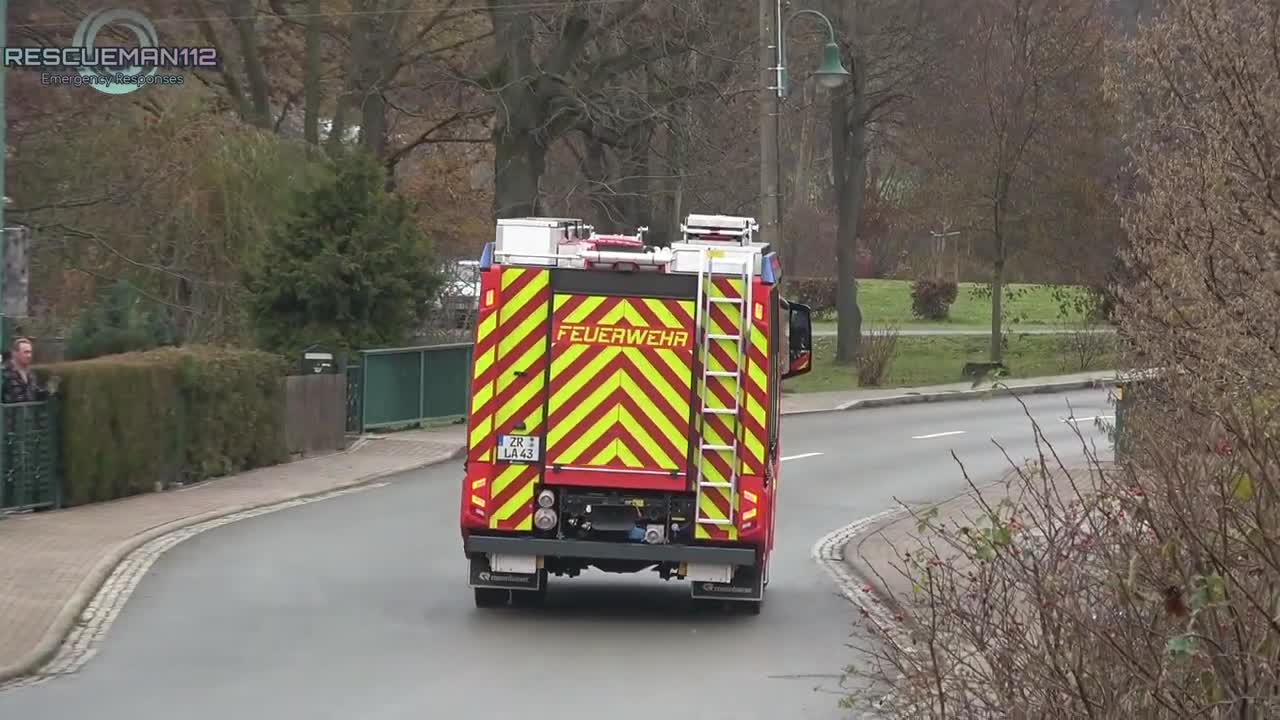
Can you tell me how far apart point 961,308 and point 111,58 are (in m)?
45.9

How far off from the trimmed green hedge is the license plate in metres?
8.01

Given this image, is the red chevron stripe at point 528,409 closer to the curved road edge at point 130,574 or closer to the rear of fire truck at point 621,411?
the rear of fire truck at point 621,411

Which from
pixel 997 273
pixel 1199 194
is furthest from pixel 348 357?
pixel 997 273

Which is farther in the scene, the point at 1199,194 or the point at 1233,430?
the point at 1199,194

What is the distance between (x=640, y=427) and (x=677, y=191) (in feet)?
88.4

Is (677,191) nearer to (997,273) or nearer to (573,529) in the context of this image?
(997,273)

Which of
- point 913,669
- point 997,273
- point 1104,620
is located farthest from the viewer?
point 997,273

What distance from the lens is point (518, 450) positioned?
14195 millimetres

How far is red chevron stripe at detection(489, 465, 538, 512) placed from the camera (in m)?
14.2

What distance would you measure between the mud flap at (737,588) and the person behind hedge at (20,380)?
8.73m

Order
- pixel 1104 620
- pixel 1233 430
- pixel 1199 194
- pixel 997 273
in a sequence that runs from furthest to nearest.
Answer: pixel 997 273 < pixel 1199 194 < pixel 1104 620 < pixel 1233 430

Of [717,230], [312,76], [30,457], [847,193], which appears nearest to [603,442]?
[717,230]

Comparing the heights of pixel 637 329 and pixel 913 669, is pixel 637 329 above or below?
above

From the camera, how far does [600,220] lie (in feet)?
142
